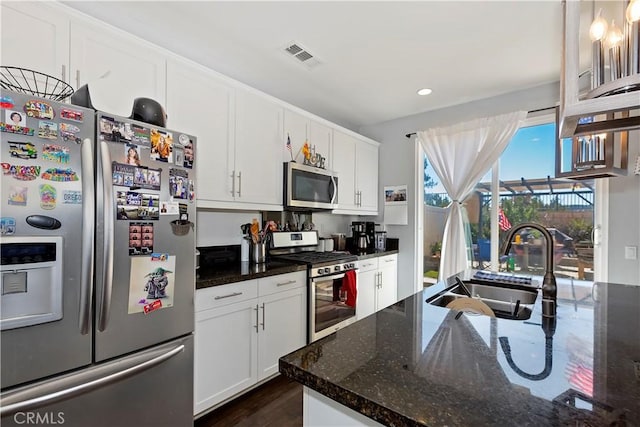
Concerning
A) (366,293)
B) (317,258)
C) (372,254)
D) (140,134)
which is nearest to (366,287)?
(366,293)

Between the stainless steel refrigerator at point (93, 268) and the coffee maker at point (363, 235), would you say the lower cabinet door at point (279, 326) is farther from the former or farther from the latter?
the coffee maker at point (363, 235)

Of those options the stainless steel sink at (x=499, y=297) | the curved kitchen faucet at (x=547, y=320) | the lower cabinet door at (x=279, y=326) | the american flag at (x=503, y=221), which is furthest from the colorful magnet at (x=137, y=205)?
the american flag at (x=503, y=221)

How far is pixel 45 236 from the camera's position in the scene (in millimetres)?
1162

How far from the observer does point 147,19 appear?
6.21 feet

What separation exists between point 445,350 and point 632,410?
363mm

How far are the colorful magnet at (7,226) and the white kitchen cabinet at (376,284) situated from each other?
2.56 m

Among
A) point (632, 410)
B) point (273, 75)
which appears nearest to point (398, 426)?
point (632, 410)

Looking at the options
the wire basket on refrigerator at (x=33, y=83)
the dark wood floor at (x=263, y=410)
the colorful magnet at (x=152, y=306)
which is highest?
the wire basket on refrigerator at (x=33, y=83)

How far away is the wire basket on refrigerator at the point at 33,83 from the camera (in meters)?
1.39

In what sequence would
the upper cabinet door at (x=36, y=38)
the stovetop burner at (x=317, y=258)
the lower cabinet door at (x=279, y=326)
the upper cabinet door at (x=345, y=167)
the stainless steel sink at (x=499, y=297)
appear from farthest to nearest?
the upper cabinet door at (x=345, y=167) → the stovetop burner at (x=317, y=258) → the lower cabinet door at (x=279, y=326) → the stainless steel sink at (x=499, y=297) → the upper cabinet door at (x=36, y=38)

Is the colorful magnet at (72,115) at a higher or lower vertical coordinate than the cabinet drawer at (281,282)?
higher

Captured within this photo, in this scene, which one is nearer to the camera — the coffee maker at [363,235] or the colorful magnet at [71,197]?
the colorful magnet at [71,197]

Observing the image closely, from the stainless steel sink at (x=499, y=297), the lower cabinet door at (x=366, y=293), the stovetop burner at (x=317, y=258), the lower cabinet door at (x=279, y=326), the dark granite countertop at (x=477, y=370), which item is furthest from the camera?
the lower cabinet door at (x=366, y=293)

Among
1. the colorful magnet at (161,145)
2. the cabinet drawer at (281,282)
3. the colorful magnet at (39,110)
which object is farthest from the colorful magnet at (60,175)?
the cabinet drawer at (281,282)
